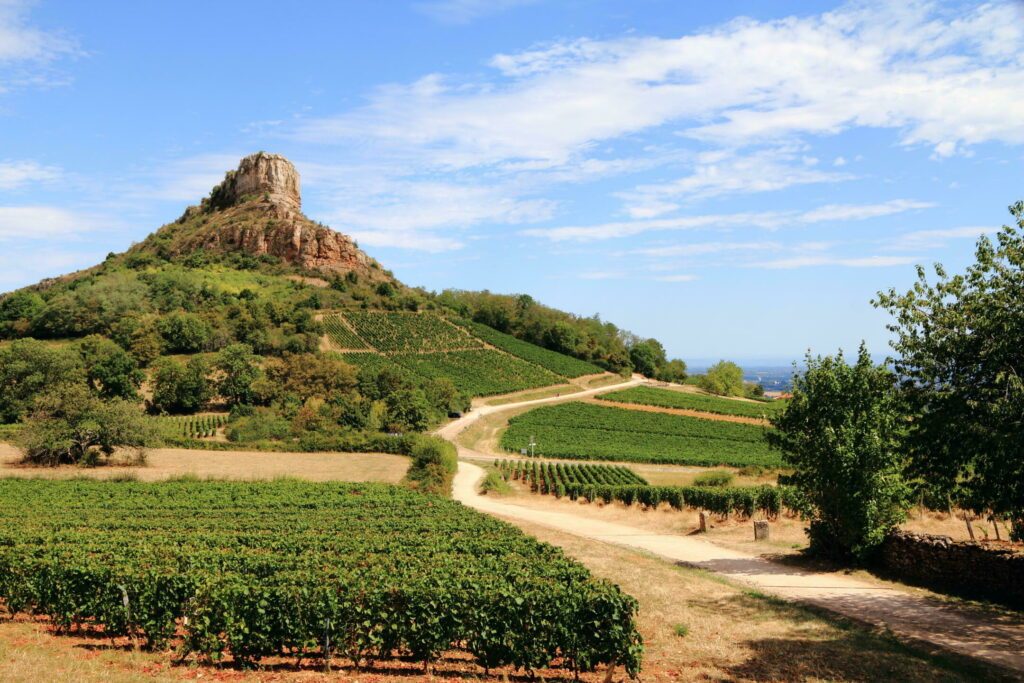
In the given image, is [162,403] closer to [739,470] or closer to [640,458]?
[640,458]

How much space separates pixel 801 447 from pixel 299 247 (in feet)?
483

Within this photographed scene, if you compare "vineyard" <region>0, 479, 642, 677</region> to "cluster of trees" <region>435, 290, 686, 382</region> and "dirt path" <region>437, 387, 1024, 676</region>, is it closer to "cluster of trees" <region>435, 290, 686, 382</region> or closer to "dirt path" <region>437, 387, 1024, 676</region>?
"dirt path" <region>437, 387, 1024, 676</region>

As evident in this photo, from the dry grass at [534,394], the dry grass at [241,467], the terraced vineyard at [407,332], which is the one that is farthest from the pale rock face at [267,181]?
the dry grass at [241,467]

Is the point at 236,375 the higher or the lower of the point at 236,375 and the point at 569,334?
the lower

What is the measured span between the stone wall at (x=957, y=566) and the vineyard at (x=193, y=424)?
5804 cm

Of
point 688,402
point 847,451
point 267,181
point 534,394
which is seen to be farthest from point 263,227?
point 847,451

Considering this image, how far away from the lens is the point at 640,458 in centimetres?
6588

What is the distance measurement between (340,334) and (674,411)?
188 ft

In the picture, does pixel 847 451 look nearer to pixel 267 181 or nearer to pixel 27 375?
pixel 27 375

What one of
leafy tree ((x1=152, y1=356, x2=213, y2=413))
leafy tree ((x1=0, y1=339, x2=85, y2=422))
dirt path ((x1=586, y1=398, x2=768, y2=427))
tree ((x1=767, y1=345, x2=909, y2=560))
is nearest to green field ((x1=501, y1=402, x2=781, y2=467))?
dirt path ((x1=586, y1=398, x2=768, y2=427))

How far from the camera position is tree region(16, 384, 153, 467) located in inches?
1753

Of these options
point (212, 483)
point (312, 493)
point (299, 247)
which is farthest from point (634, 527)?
point (299, 247)

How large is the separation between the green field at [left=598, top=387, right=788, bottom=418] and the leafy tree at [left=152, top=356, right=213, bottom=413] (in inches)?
2293

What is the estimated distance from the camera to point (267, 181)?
17712cm
